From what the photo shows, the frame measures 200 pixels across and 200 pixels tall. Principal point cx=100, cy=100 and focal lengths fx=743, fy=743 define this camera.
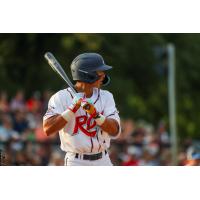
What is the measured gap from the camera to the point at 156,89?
93.9 ft

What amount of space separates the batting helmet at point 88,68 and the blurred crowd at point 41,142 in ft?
20.7

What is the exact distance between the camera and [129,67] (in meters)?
28.2

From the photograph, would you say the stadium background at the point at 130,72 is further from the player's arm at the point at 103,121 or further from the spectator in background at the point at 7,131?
the player's arm at the point at 103,121

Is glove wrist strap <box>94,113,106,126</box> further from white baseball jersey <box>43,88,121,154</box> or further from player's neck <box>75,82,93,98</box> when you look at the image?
player's neck <box>75,82,93,98</box>

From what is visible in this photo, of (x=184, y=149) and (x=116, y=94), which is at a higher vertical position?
(x=116, y=94)

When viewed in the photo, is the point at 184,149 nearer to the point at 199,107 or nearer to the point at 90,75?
the point at 199,107

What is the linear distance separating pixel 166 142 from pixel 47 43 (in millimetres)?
7706

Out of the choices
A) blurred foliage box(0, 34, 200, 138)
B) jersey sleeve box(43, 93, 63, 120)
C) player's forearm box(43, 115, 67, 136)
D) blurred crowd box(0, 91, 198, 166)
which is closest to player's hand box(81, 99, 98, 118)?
player's forearm box(43, 115, 67, 136)

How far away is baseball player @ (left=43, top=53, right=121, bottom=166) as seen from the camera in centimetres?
780

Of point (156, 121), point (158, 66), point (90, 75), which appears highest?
point (158, 66)

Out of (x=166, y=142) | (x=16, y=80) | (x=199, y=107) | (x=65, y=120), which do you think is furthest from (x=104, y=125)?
(x=199, y=107)

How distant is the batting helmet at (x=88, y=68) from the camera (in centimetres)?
787

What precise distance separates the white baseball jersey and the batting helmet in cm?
22

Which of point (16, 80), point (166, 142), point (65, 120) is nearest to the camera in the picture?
point (65, 120)
